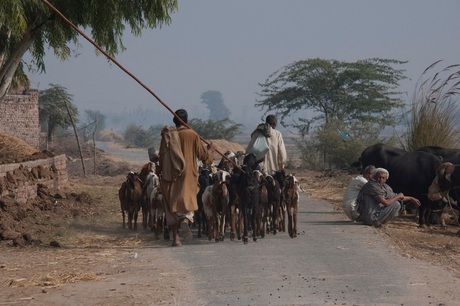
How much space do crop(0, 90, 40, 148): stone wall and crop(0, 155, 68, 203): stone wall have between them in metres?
9.97

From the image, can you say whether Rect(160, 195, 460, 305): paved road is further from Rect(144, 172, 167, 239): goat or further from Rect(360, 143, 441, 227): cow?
Rect(360, 143, 441, 227): cow

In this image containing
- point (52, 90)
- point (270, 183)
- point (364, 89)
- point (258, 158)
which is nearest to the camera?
point (270, 183)

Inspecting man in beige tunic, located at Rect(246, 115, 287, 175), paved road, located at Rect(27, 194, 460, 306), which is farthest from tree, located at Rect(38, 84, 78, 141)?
paved road, located at Rect(27, 194, 460, 306)

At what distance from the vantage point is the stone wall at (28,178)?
17109 millimetres

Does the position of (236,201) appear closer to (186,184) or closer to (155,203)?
(186,184)

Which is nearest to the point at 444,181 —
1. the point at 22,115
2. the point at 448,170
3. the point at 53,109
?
the point at 448,170

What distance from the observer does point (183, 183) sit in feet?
42.1

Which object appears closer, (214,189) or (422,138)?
(214,189)

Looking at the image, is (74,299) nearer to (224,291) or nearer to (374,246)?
(224,291)

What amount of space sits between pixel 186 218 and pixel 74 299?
4114 millimetres

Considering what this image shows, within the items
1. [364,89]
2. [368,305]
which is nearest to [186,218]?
[368,305]

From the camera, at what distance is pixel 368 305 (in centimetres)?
822

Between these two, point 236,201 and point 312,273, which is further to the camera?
point 236,201

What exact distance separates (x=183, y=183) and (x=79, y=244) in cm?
200
